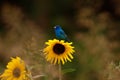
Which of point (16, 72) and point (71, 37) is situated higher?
point (71, 37)

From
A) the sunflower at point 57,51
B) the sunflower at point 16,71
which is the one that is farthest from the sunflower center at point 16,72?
the sunflower at point 57,51

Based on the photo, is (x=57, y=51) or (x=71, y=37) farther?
(x=71, y=37)

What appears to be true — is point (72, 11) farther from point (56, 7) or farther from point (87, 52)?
point (87, 52)

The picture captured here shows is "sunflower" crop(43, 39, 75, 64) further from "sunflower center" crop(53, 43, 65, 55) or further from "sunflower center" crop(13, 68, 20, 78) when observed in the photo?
"sunflower center" crop(13, 68, 20, 78)

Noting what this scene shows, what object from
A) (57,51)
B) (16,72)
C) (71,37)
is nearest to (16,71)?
(16,72)

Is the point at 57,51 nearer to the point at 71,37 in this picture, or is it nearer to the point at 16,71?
the point at 16,71

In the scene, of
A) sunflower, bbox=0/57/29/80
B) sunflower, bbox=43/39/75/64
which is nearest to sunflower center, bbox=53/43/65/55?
sunflower, bbox=43/39/75/64

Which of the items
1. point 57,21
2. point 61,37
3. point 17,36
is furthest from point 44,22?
point 61,37
